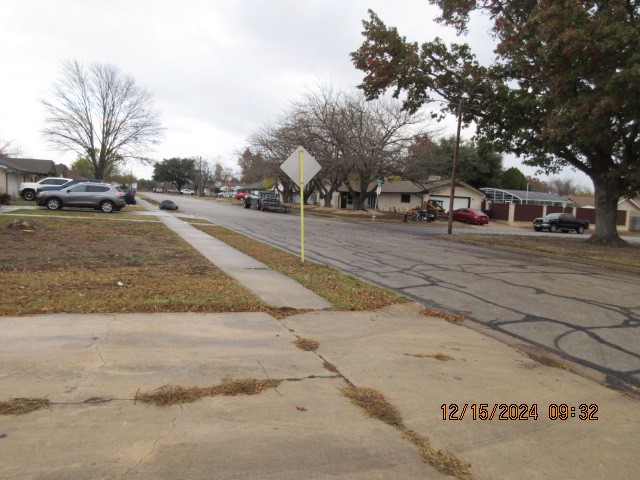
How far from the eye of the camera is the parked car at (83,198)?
24.8m

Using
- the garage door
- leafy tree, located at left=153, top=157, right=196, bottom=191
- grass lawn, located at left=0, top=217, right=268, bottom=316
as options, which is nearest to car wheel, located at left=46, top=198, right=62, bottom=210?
grass lawn, located at left=0, top=217, right=268, bottom=316

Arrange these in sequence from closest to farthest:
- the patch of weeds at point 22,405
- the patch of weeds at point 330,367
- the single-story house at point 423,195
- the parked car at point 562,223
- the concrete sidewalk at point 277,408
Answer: the concrete sidewalk at point 277,408, the patch of weeds at point 22,405, the patch of weeds at point 330,367, the parked car at point 562,223, the single-story house at point 423,195

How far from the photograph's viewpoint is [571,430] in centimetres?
356

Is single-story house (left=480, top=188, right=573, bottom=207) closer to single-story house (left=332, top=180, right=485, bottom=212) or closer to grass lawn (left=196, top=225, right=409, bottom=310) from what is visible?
single-story house (left=332, top=180, right=485, bottom=212)

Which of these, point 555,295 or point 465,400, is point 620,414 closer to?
point 465,400

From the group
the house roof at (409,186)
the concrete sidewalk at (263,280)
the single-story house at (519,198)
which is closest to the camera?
the concrete sidewalk at (263,280)

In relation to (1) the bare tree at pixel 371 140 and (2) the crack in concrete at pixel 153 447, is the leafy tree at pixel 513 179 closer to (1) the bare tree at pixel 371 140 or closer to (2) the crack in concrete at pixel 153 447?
(1) the bare tree at pixel 371 140

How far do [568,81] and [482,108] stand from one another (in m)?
6.20

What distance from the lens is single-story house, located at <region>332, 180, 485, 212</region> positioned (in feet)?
165

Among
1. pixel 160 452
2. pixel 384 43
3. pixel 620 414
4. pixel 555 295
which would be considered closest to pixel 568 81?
pixel 384 43

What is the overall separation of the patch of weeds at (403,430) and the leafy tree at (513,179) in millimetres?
65295

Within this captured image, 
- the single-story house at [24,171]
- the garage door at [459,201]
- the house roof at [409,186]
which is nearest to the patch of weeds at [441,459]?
the single-story house at [24,171]

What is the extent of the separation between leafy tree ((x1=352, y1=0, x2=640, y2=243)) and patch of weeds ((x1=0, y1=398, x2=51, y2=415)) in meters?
17.5

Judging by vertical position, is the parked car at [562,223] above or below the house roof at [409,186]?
below
